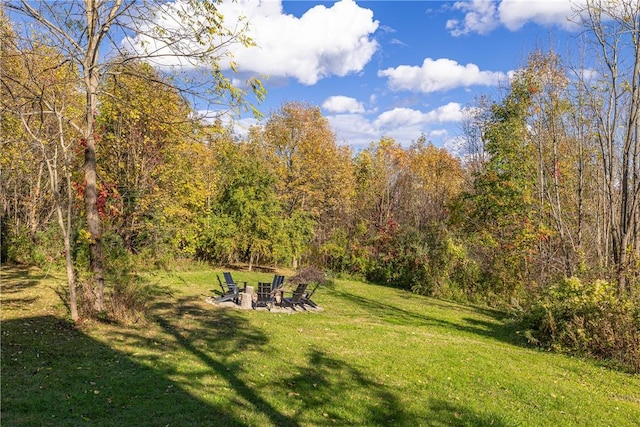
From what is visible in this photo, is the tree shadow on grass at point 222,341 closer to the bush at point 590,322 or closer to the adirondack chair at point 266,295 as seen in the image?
the adirondack chair at point 266,295

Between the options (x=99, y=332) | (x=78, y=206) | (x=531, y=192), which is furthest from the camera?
(x=531, y=192)

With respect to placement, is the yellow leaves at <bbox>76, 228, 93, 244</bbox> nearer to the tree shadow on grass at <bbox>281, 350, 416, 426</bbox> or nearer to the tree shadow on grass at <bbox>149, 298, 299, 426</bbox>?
the tree shadow on grass at <bbox>149, 298, 299, 426</bbox>

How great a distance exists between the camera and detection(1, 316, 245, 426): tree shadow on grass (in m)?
4.75

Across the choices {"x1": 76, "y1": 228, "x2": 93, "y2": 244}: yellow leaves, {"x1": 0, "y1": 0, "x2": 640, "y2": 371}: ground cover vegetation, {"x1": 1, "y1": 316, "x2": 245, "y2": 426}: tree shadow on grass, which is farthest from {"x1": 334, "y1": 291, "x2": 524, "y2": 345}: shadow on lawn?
{"x1": 76, "y1": 228, "x2": 93, "y2": 244}: yellow leaves

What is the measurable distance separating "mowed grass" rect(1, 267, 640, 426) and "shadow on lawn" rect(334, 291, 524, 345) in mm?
1140

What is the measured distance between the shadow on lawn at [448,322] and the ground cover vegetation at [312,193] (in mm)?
752

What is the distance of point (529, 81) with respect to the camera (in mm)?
14711

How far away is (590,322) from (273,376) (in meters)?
8.54

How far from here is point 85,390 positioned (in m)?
5.40

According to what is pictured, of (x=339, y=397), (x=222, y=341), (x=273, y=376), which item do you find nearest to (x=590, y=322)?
(x=339, y=397)

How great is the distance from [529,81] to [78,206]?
18.1 metres

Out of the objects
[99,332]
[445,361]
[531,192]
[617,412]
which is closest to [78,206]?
[99,332]

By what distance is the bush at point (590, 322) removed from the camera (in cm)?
963

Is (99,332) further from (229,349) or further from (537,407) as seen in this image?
(537,407)
